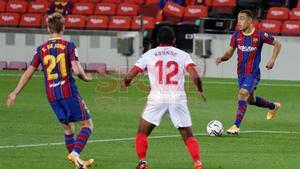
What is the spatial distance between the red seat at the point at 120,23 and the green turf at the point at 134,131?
672 cm

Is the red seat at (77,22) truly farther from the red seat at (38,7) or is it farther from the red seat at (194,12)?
the red seat at (194,12)

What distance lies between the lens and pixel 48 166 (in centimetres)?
1404

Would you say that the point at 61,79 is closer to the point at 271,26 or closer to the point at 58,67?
the point at 58,67

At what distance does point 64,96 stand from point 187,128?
1626 mm

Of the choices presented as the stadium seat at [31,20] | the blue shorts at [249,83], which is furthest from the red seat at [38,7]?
the blue shorts at [249,83]

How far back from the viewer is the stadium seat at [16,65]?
36625 mm

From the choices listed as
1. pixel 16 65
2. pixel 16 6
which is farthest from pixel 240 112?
pixel 16 6

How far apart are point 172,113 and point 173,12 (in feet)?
78.6

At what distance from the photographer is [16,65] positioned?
36.8m

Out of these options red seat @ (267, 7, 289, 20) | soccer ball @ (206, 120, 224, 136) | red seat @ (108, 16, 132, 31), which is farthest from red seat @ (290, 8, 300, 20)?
soccer ball @ (206, 120, 224, 136)

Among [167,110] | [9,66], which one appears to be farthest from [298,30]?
[167,110]

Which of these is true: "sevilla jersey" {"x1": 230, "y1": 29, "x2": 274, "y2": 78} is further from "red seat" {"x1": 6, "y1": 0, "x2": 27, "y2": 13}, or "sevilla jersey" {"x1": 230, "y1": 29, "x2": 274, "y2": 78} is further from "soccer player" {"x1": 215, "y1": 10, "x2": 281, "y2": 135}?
"red seat" {"x1": 6, "y1": 0, "x2": 27, "y2": 13}

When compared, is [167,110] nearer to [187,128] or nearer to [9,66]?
[187,128]

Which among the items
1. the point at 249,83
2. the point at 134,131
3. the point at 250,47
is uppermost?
the point at 250,47
